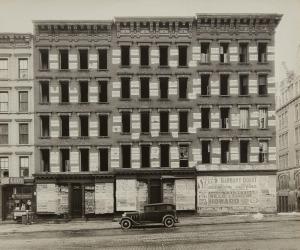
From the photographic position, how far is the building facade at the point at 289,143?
57719mm

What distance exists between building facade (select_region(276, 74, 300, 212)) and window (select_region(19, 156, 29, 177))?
28.6m

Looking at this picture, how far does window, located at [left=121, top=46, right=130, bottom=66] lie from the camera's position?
43844 mm

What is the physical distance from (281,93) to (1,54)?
34.8m

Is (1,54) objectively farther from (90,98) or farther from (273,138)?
(273,138)

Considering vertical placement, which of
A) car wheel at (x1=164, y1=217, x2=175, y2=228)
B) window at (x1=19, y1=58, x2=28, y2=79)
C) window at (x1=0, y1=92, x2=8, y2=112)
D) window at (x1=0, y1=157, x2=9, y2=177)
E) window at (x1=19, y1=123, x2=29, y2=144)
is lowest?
car wheel at (x1=164, y1=217, x2=175, y2=228)

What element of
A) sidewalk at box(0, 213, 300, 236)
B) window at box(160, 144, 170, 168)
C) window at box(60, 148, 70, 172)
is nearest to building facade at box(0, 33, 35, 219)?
window at box(60, 148, 70, 172)

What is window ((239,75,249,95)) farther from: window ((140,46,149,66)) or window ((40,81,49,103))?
window ((40,81,49,103))

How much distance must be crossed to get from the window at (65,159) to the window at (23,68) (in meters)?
6.74

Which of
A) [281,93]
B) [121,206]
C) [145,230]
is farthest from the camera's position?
[281,93]

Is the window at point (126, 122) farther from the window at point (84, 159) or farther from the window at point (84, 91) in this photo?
the window at point (84, 159)

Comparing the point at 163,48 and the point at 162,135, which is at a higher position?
the point at 163,48

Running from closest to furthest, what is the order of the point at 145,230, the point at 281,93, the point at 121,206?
the point at 145,230, the point at 121,206, the point at 281,93

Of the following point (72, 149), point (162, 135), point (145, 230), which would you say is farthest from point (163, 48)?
point (145, 230)

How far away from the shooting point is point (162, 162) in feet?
143
